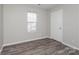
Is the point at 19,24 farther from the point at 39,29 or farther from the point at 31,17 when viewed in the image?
the point at 39,29

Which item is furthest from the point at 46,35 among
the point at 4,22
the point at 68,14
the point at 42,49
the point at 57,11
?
the point at 4,22

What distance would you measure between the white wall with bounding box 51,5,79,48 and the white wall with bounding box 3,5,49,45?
34cm

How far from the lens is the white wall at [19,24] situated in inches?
59.4

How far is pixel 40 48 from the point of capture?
1.60 metres

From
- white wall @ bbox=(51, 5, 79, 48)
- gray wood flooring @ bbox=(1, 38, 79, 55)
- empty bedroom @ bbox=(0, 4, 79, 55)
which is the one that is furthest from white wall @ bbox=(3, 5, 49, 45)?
white wall @ bbox=(51, 5, 79, 48)

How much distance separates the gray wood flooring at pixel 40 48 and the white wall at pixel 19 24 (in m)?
0.12

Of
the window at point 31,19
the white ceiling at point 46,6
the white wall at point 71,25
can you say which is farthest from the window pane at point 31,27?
the white wall at point 71,25

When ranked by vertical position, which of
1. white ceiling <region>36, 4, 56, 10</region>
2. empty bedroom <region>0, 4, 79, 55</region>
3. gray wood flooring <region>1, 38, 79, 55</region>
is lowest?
gray wood flooring <region>1, 38, 79, 55</region>

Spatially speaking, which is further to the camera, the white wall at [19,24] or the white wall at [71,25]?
the white wall at [71,25]

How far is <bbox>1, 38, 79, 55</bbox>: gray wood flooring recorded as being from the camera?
1517 millimetres

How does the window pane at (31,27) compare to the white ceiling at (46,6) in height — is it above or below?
below

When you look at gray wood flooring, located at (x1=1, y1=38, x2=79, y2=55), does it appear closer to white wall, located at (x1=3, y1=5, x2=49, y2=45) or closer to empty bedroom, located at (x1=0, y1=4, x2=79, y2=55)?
empty bedroom, located at (x1=0, y1=4, x2=79, y2=55)

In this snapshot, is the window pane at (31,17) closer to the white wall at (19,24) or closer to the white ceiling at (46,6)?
the white wall at (19,24)

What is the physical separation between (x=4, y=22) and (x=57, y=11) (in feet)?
3.71
